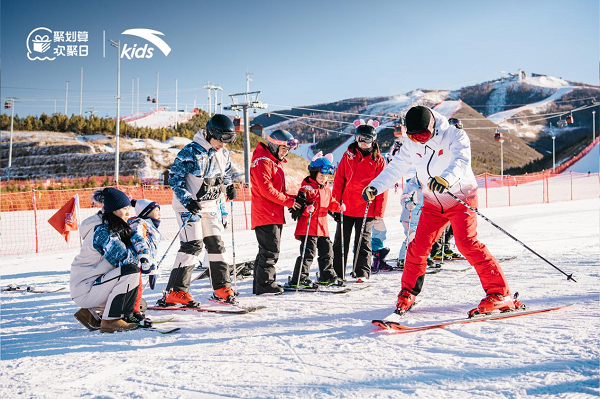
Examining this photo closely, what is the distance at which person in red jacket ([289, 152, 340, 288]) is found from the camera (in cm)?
475

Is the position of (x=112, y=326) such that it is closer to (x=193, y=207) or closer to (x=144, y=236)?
(x=144, y=236)

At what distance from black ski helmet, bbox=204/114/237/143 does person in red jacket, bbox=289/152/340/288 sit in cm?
99

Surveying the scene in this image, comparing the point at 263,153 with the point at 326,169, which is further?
the point at 326,169

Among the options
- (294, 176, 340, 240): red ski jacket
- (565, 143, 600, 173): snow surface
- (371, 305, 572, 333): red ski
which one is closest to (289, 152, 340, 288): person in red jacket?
(294, 176, 340, 240): red ski jacket

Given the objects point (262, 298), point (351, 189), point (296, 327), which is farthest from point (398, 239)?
point (296, 327)

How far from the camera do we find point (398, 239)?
911cm

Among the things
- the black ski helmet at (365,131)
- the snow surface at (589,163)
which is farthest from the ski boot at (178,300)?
the snow surface at (589,163)

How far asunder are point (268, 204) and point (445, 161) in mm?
1783

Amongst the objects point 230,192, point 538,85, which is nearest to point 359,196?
point 230,192

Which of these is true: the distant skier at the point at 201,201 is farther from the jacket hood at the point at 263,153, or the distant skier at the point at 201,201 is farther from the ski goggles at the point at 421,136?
the ski goggles at the point at 421,136

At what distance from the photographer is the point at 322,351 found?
9.00ft

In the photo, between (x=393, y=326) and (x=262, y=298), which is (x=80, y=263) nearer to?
(x=262, y=298)

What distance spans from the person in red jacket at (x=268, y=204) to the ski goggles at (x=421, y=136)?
1464mm

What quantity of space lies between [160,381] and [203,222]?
6.44 ft
